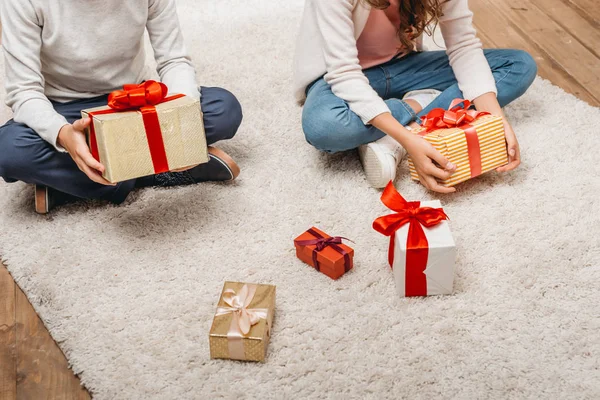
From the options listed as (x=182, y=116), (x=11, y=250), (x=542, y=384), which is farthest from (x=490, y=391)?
(x=11, y=250)

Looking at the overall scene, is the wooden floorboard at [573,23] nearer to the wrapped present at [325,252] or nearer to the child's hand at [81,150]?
the wrapped present at [325,252]

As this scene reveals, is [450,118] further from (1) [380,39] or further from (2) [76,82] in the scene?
(2) [76,82]

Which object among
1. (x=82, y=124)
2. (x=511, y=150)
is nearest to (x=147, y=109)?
(x=82, y=124)

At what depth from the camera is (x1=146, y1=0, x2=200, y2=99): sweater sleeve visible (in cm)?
147

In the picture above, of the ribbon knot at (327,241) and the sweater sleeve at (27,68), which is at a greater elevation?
the sweater sleeve at (27,68)

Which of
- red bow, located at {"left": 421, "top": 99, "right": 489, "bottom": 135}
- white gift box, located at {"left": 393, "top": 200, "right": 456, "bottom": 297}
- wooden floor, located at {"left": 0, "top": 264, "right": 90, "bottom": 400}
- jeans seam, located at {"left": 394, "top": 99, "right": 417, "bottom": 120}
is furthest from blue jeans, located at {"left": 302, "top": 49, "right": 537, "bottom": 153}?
wooden floor, located at {"left": 0, "top": 264, "right": 90, "bottom": 400}

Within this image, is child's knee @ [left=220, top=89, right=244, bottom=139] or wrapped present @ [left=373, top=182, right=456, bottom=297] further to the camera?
child's knee @ [left=220, top=89, right=244, bottom=139]

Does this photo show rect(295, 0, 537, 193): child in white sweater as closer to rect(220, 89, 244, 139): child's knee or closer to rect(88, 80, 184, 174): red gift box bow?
rect(220, 89, 244, 139): child's knee

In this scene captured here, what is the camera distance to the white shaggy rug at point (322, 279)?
1072mm

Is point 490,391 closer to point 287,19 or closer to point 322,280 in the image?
point 322,280

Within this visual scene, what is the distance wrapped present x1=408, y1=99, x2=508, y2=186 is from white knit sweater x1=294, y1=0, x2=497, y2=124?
12cm

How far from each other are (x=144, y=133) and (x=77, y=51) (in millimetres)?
304

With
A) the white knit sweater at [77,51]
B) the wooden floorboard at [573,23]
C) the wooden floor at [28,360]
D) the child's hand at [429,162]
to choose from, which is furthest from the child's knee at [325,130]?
the wooden floorboard at [573,23]

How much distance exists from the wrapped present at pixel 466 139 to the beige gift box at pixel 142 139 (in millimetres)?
473
